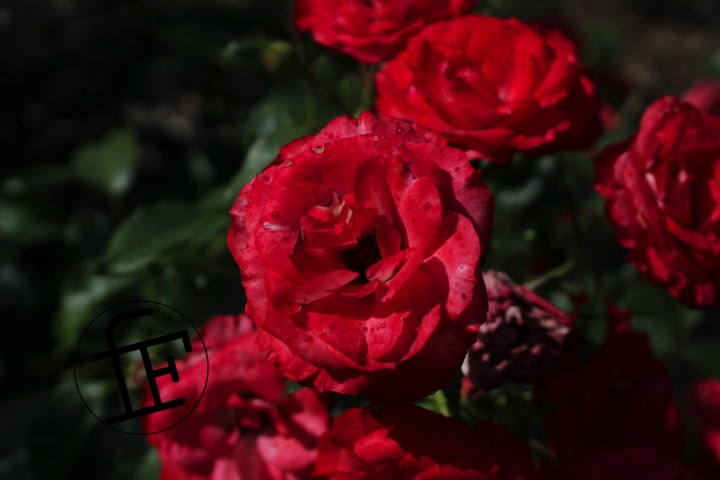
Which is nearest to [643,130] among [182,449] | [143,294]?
[182,449]

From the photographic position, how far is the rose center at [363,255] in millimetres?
528

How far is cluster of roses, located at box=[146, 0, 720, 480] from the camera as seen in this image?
1.59 feet

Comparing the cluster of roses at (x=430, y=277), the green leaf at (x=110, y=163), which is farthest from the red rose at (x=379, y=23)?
the green leaf at (x=110, y=163)

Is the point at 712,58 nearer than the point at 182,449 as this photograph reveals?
No

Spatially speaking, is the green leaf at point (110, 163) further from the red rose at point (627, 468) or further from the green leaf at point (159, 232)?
the red rose at point (627, 468)

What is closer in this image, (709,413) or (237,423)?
(237,423)

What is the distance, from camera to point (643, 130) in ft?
2.16

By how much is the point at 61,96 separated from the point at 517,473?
1.33 meters

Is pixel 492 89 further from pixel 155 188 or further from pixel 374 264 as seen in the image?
pixel 155 188

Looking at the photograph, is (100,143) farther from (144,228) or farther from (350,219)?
(350,219)

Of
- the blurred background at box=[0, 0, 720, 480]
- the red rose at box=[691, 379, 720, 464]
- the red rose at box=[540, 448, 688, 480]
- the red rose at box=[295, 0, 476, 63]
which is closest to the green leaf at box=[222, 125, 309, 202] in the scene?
the blurred background at box=[0, 0, 720, 480]

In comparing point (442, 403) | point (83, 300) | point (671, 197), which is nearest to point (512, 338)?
point (442, 403)

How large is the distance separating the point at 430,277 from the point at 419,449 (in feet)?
0.44

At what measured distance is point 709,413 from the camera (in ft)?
3.83
